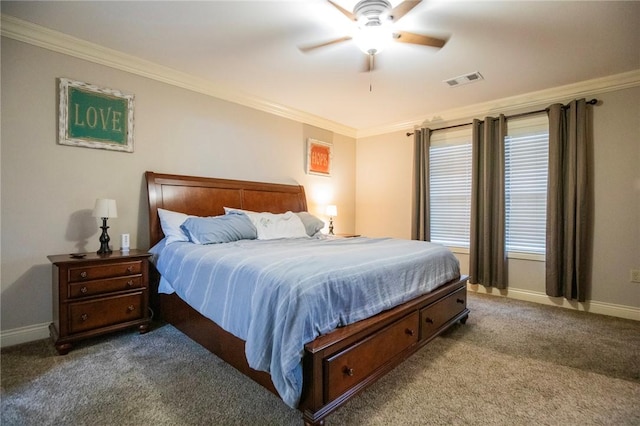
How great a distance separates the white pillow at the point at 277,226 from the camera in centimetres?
314

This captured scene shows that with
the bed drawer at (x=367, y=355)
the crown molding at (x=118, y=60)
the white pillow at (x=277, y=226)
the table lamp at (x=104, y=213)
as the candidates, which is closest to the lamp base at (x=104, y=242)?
the table lamp at (x=104, y=213)

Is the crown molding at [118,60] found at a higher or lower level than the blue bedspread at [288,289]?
higher

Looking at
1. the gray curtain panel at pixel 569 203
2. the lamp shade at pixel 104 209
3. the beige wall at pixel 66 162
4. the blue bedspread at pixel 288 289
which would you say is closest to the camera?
the blue bedspread at pixel 288 289

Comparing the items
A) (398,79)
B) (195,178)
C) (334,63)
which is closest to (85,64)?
(195,178)

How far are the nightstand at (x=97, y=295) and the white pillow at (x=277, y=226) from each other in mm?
1048

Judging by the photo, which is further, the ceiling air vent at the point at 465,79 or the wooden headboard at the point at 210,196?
the ceiling air vent at the point at 465,79

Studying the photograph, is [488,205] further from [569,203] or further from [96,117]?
[96,117]

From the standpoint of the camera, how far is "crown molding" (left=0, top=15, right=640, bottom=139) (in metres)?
2.40

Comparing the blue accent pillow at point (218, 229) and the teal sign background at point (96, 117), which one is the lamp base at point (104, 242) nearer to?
the blue accent pillow at point (218, 229)

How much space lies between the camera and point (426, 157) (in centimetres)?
442

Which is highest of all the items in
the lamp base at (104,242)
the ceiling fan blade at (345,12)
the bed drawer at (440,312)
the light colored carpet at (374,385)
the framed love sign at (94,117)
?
the ceiling fan blade at (345,12)

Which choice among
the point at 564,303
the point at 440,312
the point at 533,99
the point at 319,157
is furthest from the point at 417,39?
the point at 564,303

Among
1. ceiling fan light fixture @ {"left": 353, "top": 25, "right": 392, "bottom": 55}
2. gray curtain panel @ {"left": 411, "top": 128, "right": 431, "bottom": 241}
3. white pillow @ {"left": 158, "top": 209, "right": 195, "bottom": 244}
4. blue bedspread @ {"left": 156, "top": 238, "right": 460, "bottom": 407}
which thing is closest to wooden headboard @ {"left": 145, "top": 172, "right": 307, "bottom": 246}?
white pillow @ {"left": 158, "top": 209, "right": 195, "bottom": 244}

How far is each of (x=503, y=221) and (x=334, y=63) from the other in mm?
Answer: 2753
